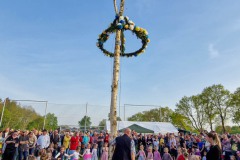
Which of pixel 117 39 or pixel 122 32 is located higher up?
pixel 122 32

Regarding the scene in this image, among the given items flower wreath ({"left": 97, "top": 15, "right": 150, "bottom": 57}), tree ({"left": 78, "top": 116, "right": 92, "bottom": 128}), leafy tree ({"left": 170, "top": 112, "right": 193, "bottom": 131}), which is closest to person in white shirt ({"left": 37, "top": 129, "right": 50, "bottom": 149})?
tree ({"left": 78, "top": 116, "right": 92, "bottom": 128})

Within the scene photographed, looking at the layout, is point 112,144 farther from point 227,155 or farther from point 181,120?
point 181,120

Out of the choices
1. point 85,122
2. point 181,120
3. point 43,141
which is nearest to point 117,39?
point 43,141

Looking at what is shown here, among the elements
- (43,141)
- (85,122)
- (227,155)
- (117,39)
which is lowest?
(227,155)

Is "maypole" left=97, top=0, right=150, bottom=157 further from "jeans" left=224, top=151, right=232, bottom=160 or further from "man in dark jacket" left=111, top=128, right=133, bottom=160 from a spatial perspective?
"jeans" left=224, top=151, right=232, bottom=160

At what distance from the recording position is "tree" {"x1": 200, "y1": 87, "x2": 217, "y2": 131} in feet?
118

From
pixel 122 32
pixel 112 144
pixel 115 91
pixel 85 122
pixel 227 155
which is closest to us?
pixel 112 144

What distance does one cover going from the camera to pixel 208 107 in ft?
120

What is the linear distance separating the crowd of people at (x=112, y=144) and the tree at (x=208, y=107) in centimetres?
2570

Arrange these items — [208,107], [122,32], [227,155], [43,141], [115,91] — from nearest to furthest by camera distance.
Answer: [115,91]
[122,32]
[227,155]
[43,141]
[208,107]

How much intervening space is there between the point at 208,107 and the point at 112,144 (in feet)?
119

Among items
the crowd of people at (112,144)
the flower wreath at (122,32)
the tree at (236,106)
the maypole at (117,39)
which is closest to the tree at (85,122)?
the crowd of people at (112,144)

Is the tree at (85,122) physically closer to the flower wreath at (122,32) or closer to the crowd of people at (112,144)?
the crowd of people at (112,144)

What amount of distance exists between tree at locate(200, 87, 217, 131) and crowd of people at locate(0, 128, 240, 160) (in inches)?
1012
